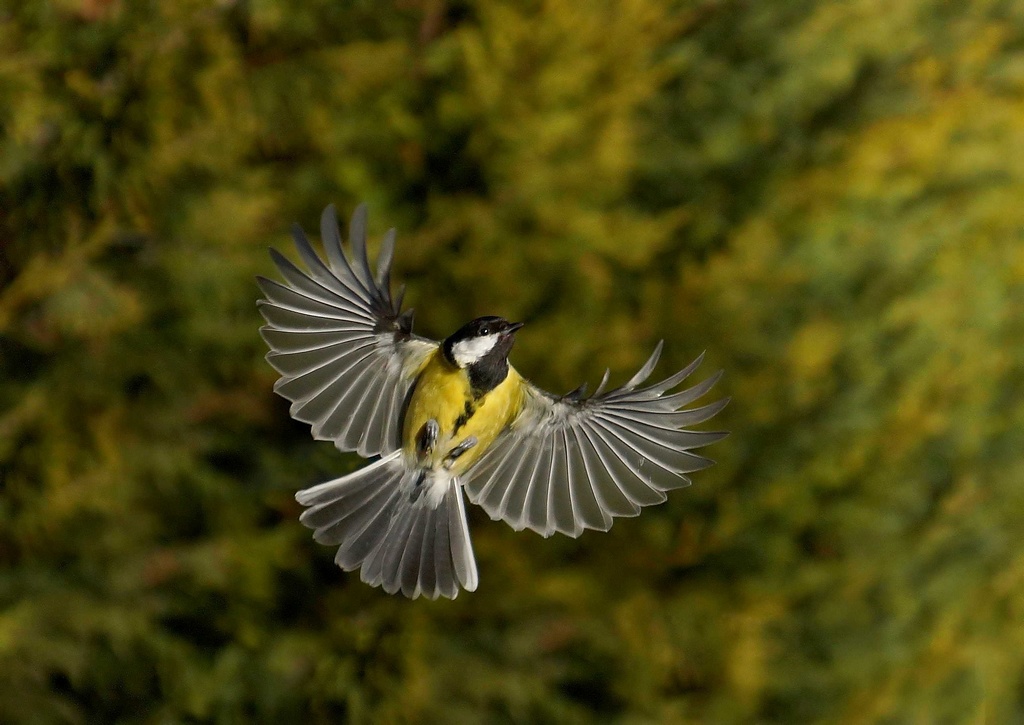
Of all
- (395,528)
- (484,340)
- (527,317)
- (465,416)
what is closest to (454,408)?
(465,416)

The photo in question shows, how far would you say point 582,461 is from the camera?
2.06 m

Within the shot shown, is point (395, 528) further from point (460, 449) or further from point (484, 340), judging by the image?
point (484, 340)

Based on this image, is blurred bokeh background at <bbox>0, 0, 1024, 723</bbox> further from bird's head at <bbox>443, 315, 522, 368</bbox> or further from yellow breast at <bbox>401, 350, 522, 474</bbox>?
bird's head at <bbox>443, 315, 522, 368</bbox>

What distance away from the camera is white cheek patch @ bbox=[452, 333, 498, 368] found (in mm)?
1803

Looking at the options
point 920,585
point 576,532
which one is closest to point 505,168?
point 576,532

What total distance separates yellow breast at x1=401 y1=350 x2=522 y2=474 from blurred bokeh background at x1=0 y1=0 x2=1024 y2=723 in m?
0.46

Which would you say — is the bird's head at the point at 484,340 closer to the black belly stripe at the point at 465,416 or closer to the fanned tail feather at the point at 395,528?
the black belly stripe at the point at 465,416

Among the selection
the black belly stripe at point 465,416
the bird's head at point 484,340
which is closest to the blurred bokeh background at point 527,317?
the black belly stripe at point 465,416

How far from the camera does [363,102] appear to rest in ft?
8.54

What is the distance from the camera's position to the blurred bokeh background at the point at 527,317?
7.97ft

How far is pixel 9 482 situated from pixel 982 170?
233cm

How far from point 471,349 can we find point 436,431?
17 cm

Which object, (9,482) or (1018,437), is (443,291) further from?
(1018,437)

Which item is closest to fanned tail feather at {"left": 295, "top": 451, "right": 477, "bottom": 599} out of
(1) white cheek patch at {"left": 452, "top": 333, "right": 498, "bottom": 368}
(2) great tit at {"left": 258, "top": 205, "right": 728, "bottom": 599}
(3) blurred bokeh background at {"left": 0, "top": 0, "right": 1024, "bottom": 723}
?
(2) great tit at {"left": 258, "top": 205, "right": 728, "bottom": 599}
